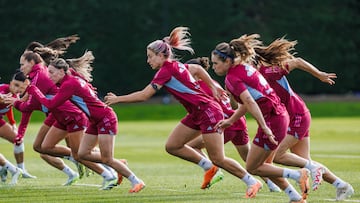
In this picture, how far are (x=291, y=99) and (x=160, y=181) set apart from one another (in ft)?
12.2

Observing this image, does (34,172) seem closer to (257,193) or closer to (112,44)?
(257,193)

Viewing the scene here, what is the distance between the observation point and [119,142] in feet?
94.8

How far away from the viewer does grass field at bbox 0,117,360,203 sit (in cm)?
1252

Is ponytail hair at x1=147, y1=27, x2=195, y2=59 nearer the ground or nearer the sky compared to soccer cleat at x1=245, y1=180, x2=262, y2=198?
nearer the sky

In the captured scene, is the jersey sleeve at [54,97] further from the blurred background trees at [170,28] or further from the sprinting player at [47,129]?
the blurred background trees at [170,28]

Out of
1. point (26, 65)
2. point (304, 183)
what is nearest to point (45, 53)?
point (26, 65)

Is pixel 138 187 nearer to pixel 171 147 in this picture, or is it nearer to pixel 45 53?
pixel 171 147

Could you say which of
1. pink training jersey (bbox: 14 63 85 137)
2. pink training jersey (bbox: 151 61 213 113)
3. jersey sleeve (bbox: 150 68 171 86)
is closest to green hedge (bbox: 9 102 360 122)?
pink training jersey (bbox: 14 63 85 137)

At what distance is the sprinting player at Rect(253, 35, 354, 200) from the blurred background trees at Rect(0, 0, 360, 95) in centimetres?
4634

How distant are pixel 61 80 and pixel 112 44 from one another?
158 ft

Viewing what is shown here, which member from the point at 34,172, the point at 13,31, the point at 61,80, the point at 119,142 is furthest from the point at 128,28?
the point at 61,80

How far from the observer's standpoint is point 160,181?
15539 millimetres

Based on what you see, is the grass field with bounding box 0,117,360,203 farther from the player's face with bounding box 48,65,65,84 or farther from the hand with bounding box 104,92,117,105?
the player's face with bounding box 48,65,65,84

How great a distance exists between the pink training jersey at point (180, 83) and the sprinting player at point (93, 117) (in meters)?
1.16
